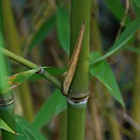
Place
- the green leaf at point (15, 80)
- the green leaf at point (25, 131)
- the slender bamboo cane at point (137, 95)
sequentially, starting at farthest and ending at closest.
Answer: the slender bamboo cane at point (137, 95) → the green leaf at point (25, 131) → the green leaf at point (15, 80)

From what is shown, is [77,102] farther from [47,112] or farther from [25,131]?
[47,112]

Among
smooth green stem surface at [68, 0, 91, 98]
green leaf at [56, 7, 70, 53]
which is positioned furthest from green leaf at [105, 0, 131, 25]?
smooth green stem surface at [68, 0, 91, 98]

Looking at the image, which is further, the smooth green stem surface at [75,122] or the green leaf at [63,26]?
the green leaf at [63,26]

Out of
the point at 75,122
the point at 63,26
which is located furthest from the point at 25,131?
the point at 63,26

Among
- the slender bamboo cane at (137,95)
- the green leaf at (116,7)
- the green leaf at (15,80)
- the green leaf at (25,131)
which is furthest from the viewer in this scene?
the slender bamboo cane at (137,95)

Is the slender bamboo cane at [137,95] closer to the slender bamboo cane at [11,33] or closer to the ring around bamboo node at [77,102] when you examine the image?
the slender bamboo cane at [11,33]

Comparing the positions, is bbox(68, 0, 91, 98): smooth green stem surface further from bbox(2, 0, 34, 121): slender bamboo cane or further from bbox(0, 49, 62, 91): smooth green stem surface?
bbox(2, 0, 34, 121): slender bamboo cane

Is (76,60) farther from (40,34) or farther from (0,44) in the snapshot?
(40,34)

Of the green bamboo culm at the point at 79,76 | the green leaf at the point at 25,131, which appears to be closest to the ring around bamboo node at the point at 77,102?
the green bamboo culm at the point at 79,76
